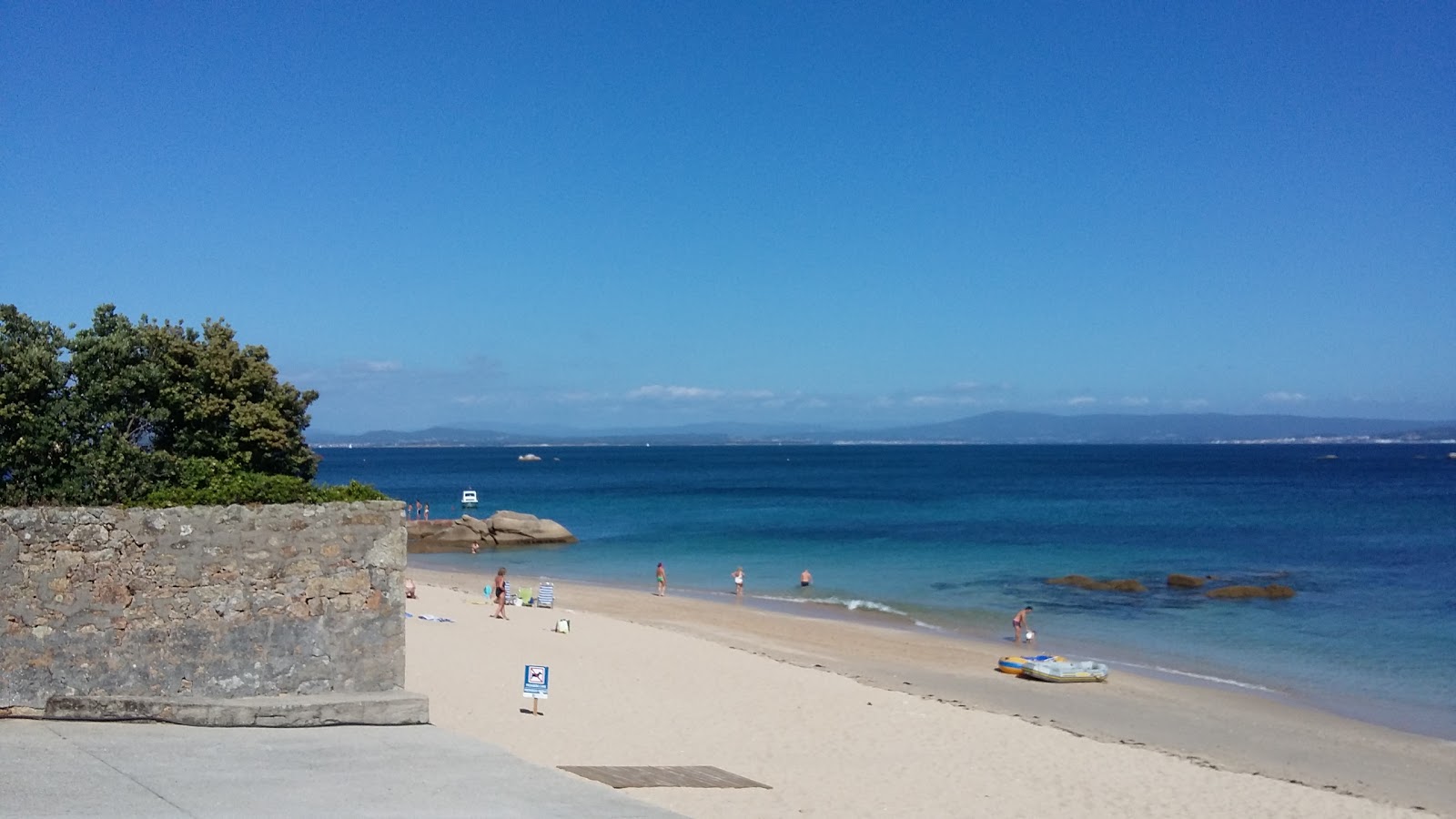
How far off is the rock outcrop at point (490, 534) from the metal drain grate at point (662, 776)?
4059 cm

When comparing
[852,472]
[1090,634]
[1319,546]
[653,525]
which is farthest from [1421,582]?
[852,472]

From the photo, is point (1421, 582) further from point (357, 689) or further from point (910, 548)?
point (357, 689)

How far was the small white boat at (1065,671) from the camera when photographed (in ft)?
69.6

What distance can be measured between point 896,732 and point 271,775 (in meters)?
9.15

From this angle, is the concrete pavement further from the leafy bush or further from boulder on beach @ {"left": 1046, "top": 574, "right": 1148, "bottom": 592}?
boulder on beach @ {"left": 1046, "top": 574, "right": 1148, "bottom": 592}

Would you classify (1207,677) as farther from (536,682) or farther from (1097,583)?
(536,682)

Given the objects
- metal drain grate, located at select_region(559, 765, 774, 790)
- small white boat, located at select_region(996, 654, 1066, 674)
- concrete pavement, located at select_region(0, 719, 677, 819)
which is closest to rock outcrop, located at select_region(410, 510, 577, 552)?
small white boat, located at select_region(996, 654, 1066, 674)

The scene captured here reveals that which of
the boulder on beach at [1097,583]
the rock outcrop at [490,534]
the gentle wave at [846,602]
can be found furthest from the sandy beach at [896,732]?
the rock outcrop at [490,534]

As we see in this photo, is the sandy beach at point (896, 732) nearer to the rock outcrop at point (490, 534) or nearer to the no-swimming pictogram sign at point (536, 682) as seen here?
the no-swimming pictogram sign at point (536, 682)

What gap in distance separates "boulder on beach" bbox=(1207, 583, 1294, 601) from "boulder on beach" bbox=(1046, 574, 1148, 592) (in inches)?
94.4

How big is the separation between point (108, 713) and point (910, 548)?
4095 centimetres

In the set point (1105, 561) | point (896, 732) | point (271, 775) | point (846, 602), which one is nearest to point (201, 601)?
point (271, 775)

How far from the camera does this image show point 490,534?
5253 cm

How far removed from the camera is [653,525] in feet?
199
